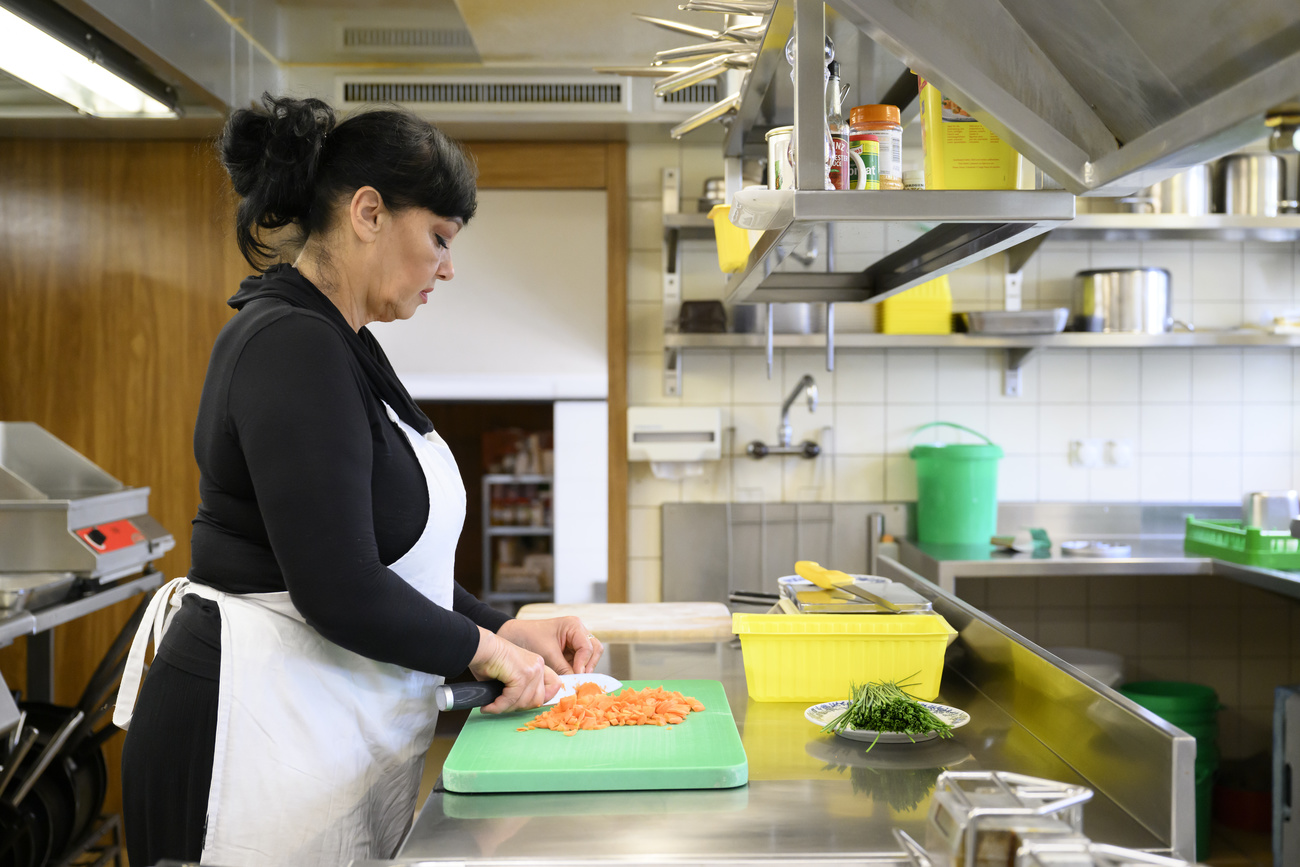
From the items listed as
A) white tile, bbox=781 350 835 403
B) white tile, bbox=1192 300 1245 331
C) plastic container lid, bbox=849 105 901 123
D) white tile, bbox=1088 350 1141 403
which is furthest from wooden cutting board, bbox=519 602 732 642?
white tile, bbox=1192 300 1245 331

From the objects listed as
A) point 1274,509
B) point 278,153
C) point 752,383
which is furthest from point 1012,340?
point 278,153

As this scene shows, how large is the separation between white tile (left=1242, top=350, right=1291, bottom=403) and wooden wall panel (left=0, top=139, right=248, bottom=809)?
11.1ft

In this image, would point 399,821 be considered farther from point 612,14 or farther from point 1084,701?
point 612,14

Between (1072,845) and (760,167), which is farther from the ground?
(760,167)

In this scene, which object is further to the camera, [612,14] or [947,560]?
[947,560]

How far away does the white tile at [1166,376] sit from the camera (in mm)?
3324

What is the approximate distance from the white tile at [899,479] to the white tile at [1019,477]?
30 cm

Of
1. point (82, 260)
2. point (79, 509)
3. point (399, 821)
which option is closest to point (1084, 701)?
point (399, 821)

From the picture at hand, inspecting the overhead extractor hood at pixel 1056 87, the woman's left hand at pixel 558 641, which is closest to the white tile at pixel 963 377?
the overhead extractor hood at pixel 1056 87

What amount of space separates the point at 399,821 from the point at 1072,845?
865 millimetres

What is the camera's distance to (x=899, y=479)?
3.32 m

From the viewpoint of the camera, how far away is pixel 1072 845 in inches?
28.4

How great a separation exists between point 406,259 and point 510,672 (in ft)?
1.76

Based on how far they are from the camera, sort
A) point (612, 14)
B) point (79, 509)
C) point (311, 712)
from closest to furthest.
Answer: point (311, 712)
point (79, 509)
point (612, 14)
